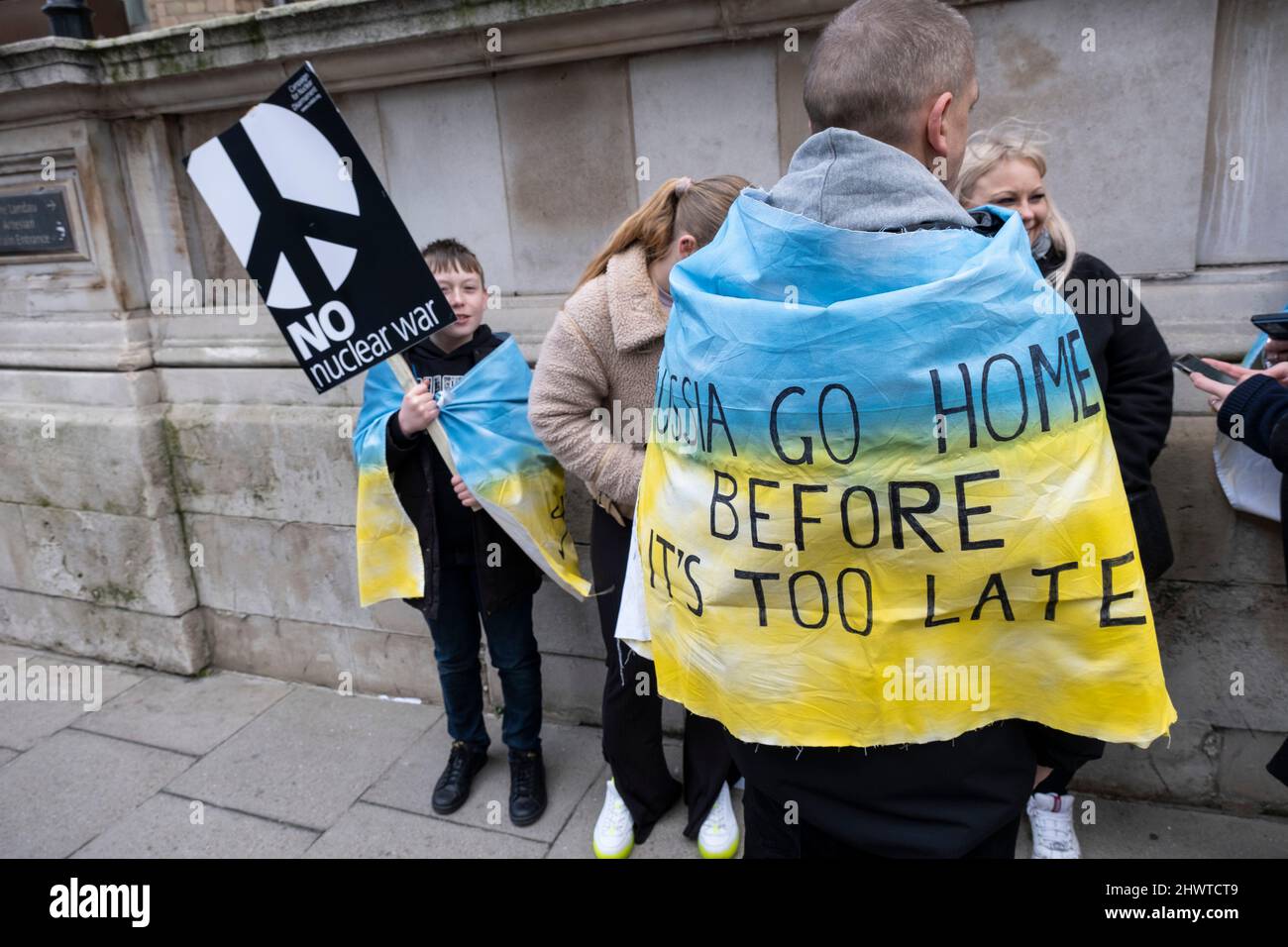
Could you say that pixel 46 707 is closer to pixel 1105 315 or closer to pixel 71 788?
pixel 71 788

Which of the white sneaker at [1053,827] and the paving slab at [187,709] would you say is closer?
the white sneaker at [1053,827]

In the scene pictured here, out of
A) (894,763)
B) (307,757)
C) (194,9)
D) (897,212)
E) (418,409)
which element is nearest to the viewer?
(897,212)

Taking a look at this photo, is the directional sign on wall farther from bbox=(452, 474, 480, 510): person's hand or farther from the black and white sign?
the black and white sign

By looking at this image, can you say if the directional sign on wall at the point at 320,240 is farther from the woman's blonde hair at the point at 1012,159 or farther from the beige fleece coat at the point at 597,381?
the woman's blonde hair at the point at 1012,159

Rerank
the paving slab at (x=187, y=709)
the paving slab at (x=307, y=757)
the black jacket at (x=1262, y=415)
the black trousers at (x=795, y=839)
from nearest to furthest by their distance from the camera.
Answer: the black trousers at (x=795, y=839) < the black jacket at (x=1262, y=415) < the paving slab at (x=307, y=757) < the paving slab at (x=187, y=709)

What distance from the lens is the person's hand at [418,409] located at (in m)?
2.93

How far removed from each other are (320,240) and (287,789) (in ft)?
7.14

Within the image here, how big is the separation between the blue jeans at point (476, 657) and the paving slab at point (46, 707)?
2.08m

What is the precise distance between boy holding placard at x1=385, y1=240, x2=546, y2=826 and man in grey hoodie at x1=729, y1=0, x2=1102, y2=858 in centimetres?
179

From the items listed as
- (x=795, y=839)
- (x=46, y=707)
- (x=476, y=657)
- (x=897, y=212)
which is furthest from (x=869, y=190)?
(x=46, y=707)

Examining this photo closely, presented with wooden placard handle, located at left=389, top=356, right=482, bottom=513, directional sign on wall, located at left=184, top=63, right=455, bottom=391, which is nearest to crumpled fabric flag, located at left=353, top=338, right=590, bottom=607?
wooden placard handle, located at left=389, top=356, right=482, bottom=513

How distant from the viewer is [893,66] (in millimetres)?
1312

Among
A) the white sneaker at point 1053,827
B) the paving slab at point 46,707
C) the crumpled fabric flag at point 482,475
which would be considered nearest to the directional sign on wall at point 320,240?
the crumpled fabric flag at point 482,475

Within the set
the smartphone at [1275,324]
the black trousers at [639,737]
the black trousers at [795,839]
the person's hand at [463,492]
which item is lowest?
the black trousers at [639,737]
